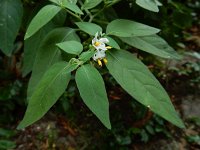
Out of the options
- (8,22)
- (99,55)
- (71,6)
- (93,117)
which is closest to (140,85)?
(99,55)

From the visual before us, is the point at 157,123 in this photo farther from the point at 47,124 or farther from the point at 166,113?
the point at 166,113

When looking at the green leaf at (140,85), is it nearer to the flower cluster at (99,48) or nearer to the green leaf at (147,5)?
the flower cluster at (99,48)

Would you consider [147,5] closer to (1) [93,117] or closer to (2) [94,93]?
(2) [94,93]

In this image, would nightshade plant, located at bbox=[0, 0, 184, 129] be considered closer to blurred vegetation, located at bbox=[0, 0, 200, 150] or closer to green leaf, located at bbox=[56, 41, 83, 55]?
green leaf, located at bbox=[56, 41, 83, 55]

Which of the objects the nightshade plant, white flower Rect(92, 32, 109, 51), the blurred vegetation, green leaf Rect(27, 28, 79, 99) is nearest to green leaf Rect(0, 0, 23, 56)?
the nightshade plant

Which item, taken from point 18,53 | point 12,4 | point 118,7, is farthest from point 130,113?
point 12,4

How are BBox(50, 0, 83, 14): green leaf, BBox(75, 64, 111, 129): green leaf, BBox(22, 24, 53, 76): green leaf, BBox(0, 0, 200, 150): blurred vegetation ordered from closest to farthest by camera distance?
BBox(75, 64, 111, 129): green leaf → BBox(50, 0, 83, 14): green leaf → BBox(22, 24, 53, 76): green leaf → BBox(0, 0, 200, 150): blurred vegetation
